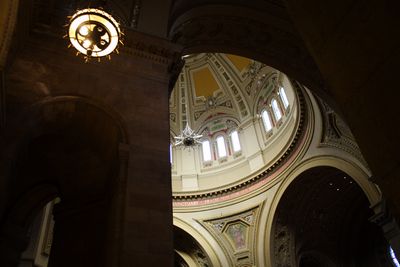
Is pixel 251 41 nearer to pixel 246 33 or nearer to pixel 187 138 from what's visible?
pixel 246 33

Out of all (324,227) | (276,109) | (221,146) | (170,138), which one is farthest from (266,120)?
(170,138)

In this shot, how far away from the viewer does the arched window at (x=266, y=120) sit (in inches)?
709

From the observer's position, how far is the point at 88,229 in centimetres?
729

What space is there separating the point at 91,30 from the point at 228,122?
607 inches

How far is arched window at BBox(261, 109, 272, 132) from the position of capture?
709 inches

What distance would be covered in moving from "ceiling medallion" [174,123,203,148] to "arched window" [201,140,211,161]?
2.12ft

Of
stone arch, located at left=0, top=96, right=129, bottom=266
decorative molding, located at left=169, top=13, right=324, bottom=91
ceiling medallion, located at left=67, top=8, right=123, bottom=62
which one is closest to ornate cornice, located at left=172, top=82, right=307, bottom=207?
decorative molding, located at left=169, top=13, right=324, bottom=91

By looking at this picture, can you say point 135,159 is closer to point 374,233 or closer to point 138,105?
point 138,105

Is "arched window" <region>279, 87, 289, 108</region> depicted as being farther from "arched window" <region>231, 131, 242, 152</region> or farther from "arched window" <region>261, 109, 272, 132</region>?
"arched window" <region>231, 131, 242, 152</region>

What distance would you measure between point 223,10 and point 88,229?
6109mm

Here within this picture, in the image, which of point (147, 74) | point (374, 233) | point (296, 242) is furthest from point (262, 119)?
point (147, 74)

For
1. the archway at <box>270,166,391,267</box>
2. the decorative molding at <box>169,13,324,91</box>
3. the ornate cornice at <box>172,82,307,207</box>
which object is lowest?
the archway at <box>270,166,391,267</box>

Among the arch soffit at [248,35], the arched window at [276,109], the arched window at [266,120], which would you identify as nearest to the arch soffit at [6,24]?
the arch soffit at [248,35]

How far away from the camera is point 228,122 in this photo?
20250mm
